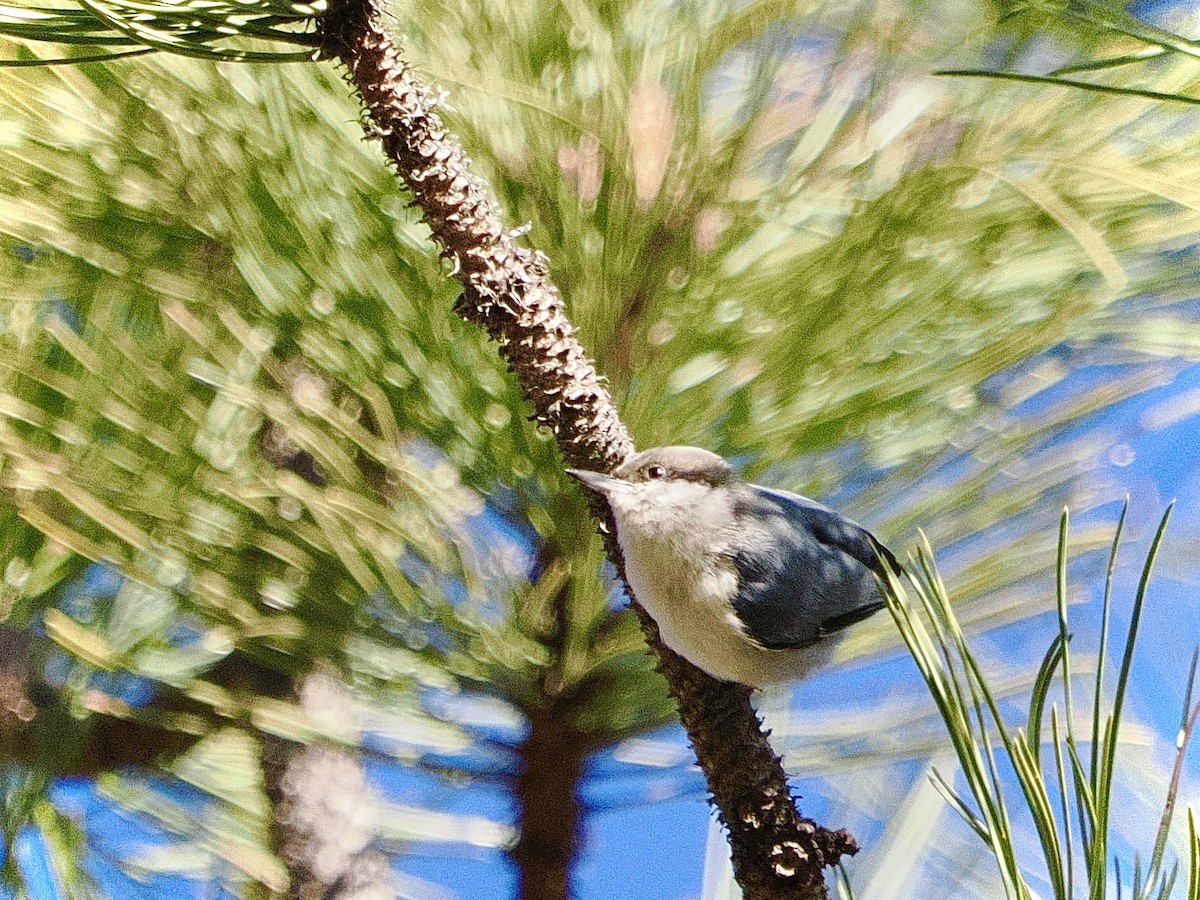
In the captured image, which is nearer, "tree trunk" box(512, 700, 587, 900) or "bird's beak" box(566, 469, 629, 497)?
"bird's beak" box(566, 469, 629, 497)

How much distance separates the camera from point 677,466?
760 millimetres

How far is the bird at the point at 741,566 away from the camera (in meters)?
0.72

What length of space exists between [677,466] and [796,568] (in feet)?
0.42

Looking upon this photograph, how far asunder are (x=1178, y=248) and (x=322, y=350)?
54 centimetres

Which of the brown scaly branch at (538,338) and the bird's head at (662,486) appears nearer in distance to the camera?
the brown scaly branch at (538,338)

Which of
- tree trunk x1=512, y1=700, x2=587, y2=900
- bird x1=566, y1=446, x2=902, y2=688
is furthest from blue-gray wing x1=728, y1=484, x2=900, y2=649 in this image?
tree trunk x1=512, y1=700, x2=587, y2=900

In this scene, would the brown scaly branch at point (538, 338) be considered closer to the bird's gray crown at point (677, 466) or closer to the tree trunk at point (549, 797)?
the bird's gray crown at point (677, 466)

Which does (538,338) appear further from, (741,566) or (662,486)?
(741,566)

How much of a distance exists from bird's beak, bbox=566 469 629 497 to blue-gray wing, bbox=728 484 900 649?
0.57 feet

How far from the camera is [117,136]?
0.74 m

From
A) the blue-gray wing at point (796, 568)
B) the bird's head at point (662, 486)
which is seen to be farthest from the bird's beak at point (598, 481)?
the blue-gray wing at point (796, 568)

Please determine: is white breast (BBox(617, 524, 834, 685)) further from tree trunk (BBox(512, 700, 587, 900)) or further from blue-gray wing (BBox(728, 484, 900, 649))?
tree trunk (BBox(512, 700, 587, 900))

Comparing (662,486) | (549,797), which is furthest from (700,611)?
(549,797)

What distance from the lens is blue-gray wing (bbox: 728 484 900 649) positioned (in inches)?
31.4
